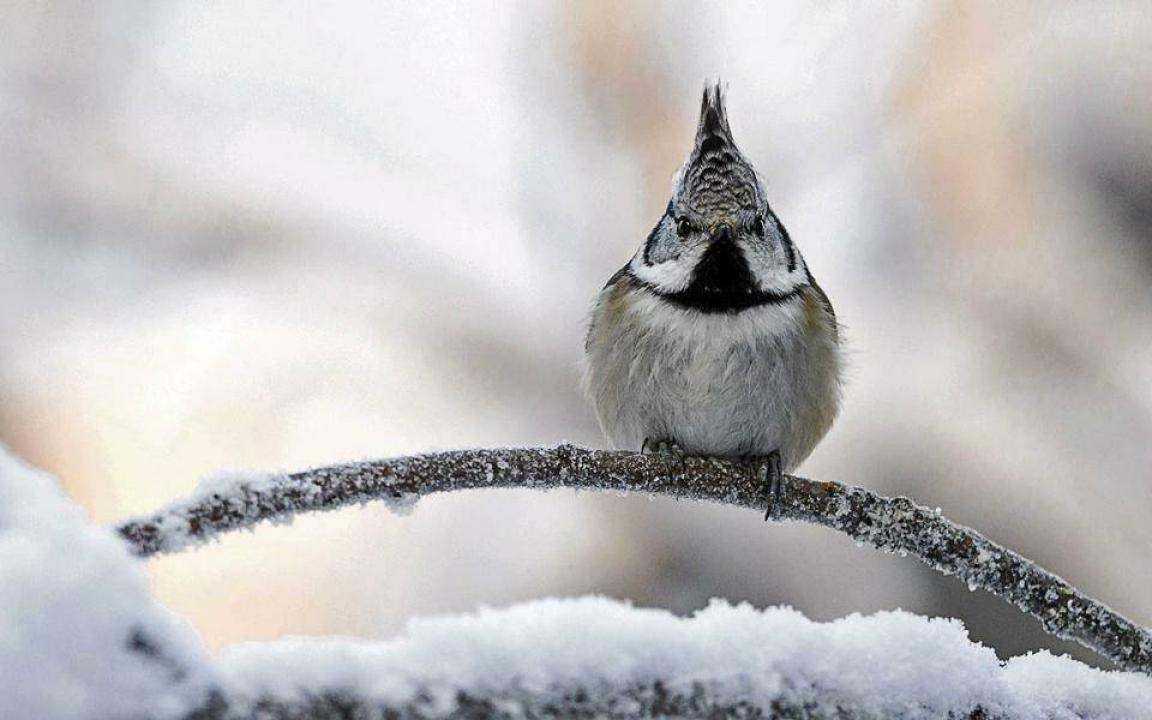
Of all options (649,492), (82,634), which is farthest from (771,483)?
(82,634)

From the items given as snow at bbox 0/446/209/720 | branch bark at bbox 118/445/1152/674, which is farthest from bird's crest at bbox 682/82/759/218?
snow at bbox 0/446/209/720

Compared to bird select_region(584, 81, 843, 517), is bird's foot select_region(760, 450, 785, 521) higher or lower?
lower

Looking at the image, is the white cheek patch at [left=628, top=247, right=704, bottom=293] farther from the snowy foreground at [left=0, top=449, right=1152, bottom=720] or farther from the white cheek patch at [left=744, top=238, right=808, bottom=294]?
the snowy foreground at [left=0, top=449, right=1152, bottom=720]

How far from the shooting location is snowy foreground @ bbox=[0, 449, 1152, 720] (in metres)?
0.72

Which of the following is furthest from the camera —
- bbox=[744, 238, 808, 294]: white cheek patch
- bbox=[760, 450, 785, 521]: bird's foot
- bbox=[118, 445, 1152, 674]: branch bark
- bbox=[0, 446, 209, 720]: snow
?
bbox=[744, 238, 808, 294]: white cheek patch

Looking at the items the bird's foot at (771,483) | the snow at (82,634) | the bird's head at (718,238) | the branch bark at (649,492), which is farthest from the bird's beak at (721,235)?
the snow at (82,634)

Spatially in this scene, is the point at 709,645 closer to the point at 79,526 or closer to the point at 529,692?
the point at 529,692

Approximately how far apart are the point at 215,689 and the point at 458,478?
17.0 inches

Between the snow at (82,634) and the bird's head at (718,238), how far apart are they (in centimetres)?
181

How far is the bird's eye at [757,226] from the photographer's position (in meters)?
2.57

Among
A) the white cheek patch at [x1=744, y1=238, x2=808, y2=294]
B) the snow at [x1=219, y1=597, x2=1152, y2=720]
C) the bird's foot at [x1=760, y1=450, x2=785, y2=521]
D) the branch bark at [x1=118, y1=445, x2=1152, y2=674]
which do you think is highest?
the white cheek patch at [x1=744, y1=238, x2=808, y2=294]

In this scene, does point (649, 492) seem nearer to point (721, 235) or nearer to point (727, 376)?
point (727, 376)

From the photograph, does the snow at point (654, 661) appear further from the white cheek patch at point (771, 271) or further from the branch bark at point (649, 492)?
the white cheek patch at point (771, 271)

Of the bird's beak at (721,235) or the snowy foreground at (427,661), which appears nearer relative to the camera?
the snowy foreground at (427,661)
